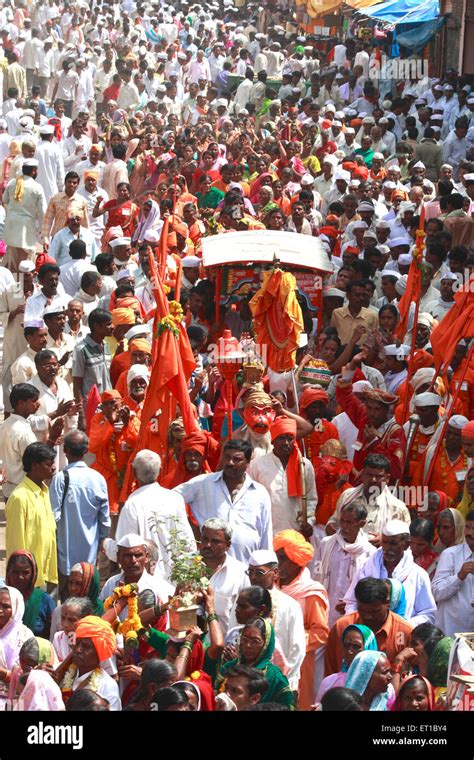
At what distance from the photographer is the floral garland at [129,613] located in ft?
22.7

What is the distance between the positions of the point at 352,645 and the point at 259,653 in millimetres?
415

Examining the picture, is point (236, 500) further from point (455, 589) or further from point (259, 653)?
point (259, 653)

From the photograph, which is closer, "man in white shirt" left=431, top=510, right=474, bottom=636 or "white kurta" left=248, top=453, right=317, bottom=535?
"man in white shirt" left=431, top=510, right=474, bottom=636

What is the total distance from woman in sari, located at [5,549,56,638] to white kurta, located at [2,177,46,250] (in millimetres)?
7394

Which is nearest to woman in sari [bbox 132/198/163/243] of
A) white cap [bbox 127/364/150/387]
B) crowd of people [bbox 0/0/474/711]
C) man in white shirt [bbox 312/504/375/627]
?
crowd of people [bbox 0/0/474/711]

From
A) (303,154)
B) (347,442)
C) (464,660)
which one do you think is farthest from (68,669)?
(303,154)

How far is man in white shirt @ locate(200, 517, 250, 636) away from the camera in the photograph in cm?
751

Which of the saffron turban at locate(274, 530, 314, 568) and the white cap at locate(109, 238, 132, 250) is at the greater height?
the white cap at locate(109, 238, 132, 250)

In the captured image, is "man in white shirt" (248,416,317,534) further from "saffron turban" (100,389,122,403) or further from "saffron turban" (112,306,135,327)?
"saffron turban" (112,306,135,327)

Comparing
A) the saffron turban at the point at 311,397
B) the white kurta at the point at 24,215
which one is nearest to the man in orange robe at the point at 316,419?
the saffron turban at the point at 311,397

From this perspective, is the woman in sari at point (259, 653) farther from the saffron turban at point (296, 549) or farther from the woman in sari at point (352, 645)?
the saffron turban at point (296, 549)

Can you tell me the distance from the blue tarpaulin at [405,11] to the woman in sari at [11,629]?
62.5ft

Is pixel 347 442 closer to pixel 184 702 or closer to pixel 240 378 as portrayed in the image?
pixel 240 378
